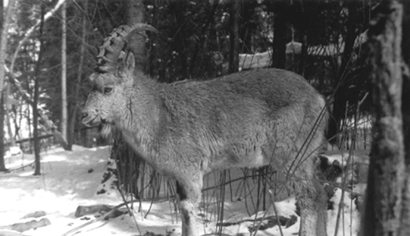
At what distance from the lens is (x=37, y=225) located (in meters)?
6.37

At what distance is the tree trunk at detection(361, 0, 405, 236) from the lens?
4.38 ft

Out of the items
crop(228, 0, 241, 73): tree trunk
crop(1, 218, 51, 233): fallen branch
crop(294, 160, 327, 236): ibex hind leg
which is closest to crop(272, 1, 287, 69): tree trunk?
crop(228, 0, 241, 73): tree trunk

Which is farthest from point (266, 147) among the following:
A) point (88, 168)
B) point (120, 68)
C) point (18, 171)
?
point (18, 171)

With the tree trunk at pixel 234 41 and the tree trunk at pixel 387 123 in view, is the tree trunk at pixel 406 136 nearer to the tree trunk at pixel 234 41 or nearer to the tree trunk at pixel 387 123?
the tree trunk at pixel 387 123

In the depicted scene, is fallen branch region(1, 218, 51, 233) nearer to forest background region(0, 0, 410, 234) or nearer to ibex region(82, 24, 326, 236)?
forest background region(0, 0, 410, 234)

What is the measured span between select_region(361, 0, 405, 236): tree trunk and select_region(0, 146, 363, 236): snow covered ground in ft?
6.91

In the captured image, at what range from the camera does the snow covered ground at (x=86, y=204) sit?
18.9 ft

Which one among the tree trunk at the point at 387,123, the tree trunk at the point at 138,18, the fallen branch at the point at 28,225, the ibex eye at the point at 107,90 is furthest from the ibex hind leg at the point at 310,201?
the tree trunk at the point at 387,123

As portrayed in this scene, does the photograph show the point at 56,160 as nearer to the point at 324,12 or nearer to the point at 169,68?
the point at 169,68

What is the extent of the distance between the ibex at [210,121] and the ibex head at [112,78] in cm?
1

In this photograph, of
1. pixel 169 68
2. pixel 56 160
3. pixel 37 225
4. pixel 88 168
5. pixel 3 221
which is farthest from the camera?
pixel 56 160

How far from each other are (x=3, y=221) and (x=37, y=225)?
1137 mm

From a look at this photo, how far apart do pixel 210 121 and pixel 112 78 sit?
1240 millimetres

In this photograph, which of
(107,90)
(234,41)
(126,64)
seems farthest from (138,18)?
(107,90)
